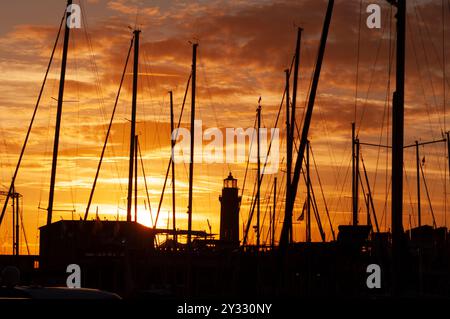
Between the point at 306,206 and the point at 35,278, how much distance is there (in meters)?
27.9

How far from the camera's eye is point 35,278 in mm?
35281

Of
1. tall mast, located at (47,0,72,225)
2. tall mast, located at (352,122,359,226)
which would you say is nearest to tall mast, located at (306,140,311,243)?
tall mast, located at (352,122,359,226)

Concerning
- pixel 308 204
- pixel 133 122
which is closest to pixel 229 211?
pixel 308 204

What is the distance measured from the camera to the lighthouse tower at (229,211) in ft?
207

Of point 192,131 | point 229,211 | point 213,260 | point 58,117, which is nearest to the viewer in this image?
point 58,117

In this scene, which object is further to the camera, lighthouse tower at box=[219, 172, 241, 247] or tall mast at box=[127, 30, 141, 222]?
lighthouse tower at box=[219, 172, 241, 247]

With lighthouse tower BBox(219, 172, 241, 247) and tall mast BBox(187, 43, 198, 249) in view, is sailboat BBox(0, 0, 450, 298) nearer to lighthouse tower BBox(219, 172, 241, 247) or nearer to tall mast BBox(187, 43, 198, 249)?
tall mast BBox(187, 43, 198, 249)

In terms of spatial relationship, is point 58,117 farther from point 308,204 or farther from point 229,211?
point 229,211

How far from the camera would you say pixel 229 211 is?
63.4 m

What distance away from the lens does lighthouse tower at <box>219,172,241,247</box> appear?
207 feet

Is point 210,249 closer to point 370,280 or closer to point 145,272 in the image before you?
point 145,272

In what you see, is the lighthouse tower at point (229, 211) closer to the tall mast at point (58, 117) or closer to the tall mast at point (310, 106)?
the tall mast at point (58, 117)

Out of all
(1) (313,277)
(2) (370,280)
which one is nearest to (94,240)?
(1) (313,277)

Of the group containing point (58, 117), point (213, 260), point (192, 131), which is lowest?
point (213, 260)
